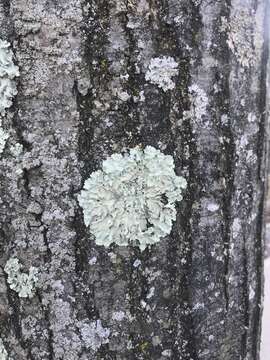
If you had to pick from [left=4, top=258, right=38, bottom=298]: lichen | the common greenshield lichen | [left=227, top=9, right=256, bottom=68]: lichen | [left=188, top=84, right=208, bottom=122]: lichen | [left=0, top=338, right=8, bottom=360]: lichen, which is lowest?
[left=0, top=338, right=8, bottom=360]: lichen

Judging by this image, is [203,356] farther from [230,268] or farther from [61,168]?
[61,168]

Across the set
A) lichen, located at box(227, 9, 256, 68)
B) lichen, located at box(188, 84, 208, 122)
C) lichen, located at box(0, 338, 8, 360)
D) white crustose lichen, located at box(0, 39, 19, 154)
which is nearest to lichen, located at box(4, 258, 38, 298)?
lichen, located at box(0, 338, 8, 360)

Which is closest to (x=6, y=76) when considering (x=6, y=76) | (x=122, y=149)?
(x=6, y=76)

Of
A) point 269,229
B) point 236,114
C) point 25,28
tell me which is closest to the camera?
point 25,28

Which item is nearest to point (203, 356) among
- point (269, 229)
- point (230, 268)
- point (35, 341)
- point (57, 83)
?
point (230, 268)

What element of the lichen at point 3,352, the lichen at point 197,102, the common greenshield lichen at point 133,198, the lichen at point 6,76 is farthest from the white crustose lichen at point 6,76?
the lichen at point 3,352

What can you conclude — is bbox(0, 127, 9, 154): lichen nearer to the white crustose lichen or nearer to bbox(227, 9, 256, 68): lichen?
the white crustose lichen

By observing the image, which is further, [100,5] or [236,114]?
[236,114]
